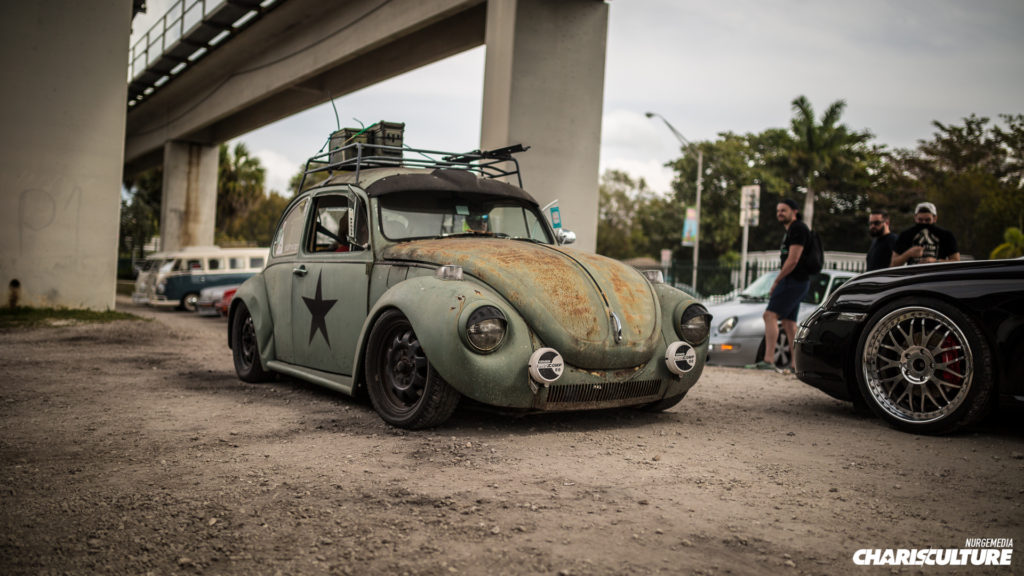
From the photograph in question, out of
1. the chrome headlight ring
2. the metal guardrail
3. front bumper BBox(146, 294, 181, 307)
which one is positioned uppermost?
the metal guardrail

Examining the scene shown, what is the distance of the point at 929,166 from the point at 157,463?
176 feet

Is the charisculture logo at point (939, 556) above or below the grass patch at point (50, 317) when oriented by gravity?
above

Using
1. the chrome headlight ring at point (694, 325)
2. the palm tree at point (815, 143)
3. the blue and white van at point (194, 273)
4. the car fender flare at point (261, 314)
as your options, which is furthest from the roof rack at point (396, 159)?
the palm tree at point (815, 143)

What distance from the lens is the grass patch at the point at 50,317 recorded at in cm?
1241

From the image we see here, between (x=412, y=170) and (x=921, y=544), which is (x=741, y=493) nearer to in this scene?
(x=921, y=544)

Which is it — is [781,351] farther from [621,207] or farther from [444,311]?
[621,207]

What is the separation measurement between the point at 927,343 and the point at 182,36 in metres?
22.7

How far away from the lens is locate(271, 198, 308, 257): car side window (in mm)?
6676

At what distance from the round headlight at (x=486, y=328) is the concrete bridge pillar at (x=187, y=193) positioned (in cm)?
3139

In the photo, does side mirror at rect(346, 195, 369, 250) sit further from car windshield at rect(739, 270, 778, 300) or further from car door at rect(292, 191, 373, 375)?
car windshield at rect(739, 270, 778, 300)

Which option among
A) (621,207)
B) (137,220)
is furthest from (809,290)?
(621,207)

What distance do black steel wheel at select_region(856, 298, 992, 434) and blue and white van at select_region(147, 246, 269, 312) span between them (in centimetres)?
2103

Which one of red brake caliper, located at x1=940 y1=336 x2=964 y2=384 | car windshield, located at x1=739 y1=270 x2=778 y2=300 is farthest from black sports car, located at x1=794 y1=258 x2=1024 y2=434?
car windshield, located at x1=739 y1=270 x2=778 y2=300

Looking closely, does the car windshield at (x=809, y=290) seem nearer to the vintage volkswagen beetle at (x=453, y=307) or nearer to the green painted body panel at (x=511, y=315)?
the vintage volkswagen beetle at (x=453, y=307)
